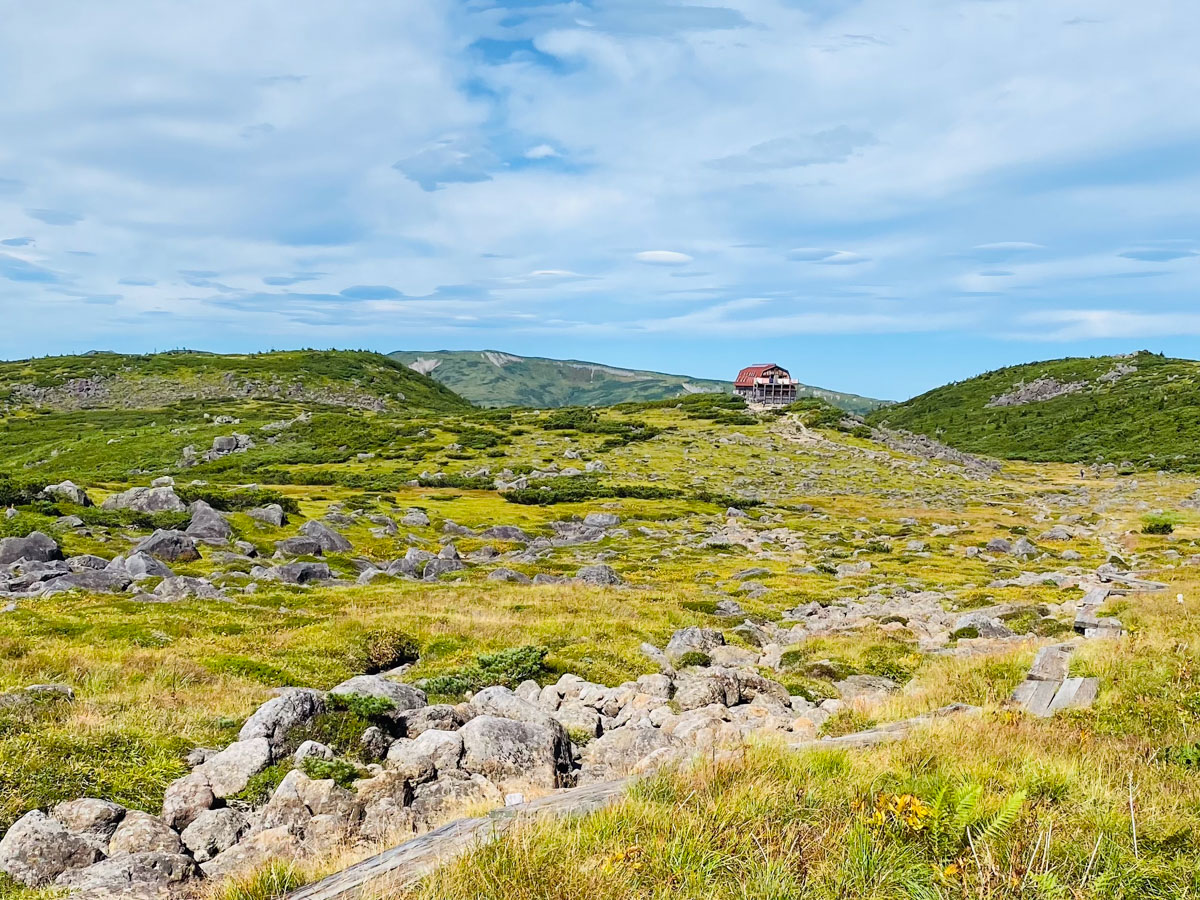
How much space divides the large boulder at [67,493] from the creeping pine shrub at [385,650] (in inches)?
1587

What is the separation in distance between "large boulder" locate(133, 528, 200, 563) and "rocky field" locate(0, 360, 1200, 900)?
20 cm

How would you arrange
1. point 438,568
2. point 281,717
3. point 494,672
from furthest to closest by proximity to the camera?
point 438,568, point 494,672, point 281,717

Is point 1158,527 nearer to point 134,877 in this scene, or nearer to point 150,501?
point 134,877

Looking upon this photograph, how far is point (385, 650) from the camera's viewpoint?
20953 millimetres

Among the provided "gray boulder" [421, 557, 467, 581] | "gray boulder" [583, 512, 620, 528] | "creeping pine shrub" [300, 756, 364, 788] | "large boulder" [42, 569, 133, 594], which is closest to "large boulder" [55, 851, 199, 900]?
"creeping pine shrub" [300, 756, 364, 788]

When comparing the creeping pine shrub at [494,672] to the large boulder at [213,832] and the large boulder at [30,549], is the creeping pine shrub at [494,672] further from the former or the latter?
the large boulder at [30,549]

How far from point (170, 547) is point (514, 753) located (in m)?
34.5

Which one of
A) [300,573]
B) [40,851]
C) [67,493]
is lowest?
[300,573]

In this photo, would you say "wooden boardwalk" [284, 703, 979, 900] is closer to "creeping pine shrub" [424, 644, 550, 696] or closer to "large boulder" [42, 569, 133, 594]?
"creeping pine shrub" [424, 644, 550, 696]

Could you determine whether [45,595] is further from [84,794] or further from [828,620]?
[828,620]

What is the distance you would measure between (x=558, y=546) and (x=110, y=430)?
112346 mm

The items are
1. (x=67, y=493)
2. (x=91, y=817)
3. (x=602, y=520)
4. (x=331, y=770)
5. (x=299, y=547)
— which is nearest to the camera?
(x=91, y=817)

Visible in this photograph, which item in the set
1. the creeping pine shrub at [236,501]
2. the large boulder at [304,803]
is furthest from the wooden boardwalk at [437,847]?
the creeping pine shrub at [236,501]

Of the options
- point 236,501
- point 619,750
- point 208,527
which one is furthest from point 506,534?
point 619,750
